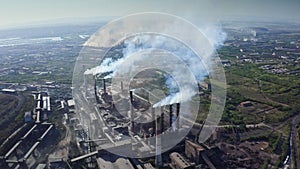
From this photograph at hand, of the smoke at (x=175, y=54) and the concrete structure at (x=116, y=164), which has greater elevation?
the smoke at (x=175, y=54)

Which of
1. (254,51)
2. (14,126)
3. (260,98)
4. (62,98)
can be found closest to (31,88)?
(62,98)

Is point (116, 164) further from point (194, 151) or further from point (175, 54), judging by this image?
point (175, 54)

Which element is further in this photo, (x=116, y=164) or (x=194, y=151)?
(x=194, y=151)

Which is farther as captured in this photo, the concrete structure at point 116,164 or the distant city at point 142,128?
the distant city at point 142,128

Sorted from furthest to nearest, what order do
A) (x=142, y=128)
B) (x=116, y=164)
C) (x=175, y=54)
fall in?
(x=175, y=54), (x=142, y=128), (x=116, y=164)

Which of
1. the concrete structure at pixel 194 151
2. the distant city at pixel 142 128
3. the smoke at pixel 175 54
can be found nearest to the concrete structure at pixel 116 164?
the distant city at pixel 142 128

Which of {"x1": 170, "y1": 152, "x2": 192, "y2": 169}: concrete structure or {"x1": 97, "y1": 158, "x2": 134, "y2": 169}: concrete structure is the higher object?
{"x1": 170, "y1": 152, "x2": 192, "y2": 169}: concrete structure

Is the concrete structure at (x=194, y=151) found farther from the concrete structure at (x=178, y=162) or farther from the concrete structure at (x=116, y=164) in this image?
the concrete structure at (x=116, y=164)

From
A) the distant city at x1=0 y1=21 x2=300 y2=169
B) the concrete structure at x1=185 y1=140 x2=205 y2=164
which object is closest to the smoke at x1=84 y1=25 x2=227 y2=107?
the distant city at x1=0 y1=21 x2=300 y2=169

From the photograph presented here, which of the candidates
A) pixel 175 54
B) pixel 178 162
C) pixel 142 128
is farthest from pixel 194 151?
pixel 175 54

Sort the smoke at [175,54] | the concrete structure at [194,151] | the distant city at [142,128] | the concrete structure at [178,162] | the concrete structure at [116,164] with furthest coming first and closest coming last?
the smoke at [175,54]
the distant city at [142,128]
the concrete structure at [194,151]
the concrete structure at [116,164]
the concrete structure at [178,162]

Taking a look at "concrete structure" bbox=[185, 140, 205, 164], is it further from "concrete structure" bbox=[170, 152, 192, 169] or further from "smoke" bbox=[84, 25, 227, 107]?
"smoke" bbox=[84, 25, 227, 107]
